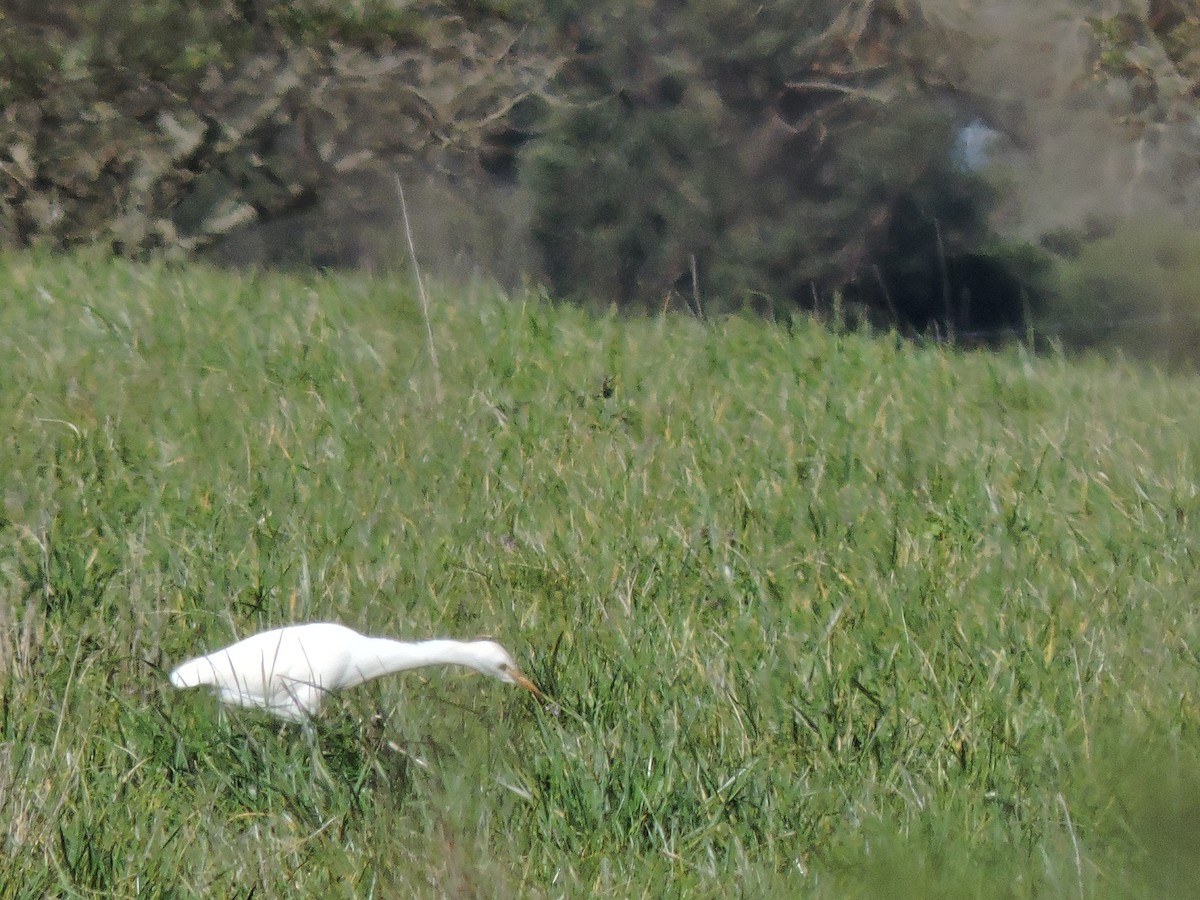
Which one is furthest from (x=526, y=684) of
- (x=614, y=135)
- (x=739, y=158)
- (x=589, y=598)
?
(x=739, y=158)

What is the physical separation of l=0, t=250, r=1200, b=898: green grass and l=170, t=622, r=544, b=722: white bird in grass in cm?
6

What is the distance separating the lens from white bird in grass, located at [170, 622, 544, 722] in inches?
101

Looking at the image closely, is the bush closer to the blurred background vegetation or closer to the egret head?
the blurred background vegetation

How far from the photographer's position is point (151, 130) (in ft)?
31.2

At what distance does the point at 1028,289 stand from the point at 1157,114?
184 cm

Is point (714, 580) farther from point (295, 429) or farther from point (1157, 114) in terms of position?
point (1157, 114)

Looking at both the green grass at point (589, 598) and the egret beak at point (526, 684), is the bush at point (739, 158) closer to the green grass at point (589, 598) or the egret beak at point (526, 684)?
the green grass at point (589, 598)

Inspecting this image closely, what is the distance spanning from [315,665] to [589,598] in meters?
0.80

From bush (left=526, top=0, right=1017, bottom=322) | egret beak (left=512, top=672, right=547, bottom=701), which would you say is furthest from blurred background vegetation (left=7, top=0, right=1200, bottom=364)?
egret beak (left=512, top=672, right=547, bottom=701)

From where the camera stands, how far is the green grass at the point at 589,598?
83.0 inches

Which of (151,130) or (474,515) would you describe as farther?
(151,130)

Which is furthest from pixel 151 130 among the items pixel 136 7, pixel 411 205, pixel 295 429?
pixel 295 429

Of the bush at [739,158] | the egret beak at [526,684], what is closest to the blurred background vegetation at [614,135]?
the bush at [739,158]

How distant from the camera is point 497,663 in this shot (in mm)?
2586
